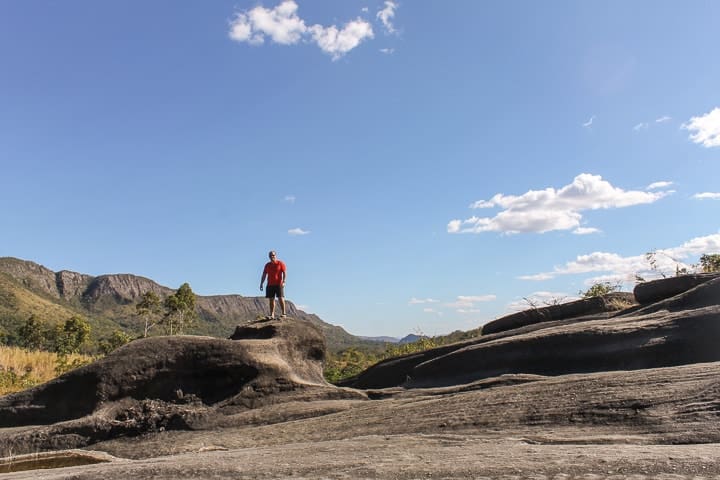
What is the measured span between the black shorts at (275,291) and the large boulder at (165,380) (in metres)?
3.59

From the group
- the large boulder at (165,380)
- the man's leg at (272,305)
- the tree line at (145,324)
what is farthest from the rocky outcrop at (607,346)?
the tree line at (145,324)

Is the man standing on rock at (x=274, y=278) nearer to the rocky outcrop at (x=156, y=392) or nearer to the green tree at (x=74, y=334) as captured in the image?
the rocky outcrop at (x=156, y=392)

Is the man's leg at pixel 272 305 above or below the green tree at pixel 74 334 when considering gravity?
below

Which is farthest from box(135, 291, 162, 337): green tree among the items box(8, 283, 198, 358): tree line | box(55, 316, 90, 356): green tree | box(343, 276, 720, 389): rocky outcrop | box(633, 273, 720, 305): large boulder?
box(633, 273, 720, 305): large boulder

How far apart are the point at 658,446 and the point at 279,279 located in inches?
490

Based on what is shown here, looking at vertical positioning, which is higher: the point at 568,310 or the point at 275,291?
the point at 275,291

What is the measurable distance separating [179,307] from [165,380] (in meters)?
51.4

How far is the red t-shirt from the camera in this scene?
1656 centimetres

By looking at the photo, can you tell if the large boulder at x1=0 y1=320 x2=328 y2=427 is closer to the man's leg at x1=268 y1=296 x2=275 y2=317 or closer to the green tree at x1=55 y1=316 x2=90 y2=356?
the man's leg at x1=268 y1=296 x2=275 y2=317

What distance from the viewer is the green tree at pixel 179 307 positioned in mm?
60156

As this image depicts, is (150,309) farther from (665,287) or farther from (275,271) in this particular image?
(665,287)

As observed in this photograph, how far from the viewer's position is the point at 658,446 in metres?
5.42

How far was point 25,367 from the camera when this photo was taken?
25.7 m

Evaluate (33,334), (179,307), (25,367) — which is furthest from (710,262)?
(33,334)
